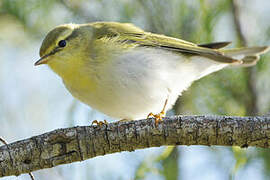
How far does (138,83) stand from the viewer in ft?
9.87

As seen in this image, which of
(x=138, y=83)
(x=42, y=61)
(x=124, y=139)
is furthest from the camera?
(x=42, y=61)

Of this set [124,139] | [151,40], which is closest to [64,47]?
[151,40]

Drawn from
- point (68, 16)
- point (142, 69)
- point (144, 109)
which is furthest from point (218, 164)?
point (68, 16)

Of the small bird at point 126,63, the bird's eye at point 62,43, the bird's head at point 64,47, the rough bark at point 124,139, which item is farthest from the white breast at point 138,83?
the rough bark at point 124,139

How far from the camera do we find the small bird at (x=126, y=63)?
2.99 meters

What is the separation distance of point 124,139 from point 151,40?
129 cm

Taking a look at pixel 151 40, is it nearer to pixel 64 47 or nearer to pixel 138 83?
pixel 138 83

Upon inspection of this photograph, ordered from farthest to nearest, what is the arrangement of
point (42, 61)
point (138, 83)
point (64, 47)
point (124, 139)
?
point (64, 47)
point (42, 61)
point (138, 83)
point (124, 139)

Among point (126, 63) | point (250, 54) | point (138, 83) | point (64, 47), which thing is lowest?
point (138, 83)

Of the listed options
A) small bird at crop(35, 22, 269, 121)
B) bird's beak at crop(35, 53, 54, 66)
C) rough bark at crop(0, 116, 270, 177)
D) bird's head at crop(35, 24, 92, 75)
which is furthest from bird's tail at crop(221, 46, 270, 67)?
bird's beak at crop(35, 53, 54, 66)

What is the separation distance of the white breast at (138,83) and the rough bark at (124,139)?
693 mm

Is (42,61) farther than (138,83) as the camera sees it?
Yes

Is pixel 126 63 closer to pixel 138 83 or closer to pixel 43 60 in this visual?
pixel 138 83

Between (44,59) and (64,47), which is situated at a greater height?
(64,47)
